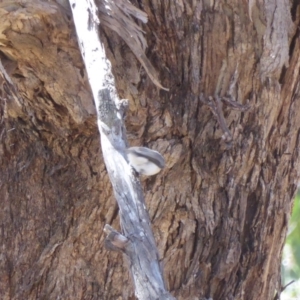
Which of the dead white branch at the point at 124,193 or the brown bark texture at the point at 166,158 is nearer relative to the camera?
the dead white branch at the point at 124,193

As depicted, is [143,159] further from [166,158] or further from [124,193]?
[166,158]

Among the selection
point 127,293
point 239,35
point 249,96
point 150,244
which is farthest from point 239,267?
point 150,244

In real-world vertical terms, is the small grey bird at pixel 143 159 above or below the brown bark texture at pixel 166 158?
below

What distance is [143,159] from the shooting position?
84cm

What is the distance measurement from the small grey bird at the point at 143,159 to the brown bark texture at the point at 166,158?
19.2 inches

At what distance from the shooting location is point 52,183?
1391mm

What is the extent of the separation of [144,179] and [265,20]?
1.42ft

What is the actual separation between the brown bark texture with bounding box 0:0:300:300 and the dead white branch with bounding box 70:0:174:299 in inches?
15.5

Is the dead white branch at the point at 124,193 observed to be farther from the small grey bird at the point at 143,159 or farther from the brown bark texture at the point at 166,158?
the brown bark texture at the point at 166,158

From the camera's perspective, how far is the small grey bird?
0.83m

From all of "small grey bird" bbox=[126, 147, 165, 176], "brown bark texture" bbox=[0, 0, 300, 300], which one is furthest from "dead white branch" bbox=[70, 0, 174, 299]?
"brown bark texture" bbox=[0, 0, 300, 300]

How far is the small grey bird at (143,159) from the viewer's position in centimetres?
83

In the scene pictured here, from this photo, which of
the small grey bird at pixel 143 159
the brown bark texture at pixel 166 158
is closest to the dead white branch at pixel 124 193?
the small grey bird at pixel 143 159

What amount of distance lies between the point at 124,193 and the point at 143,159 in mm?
50
